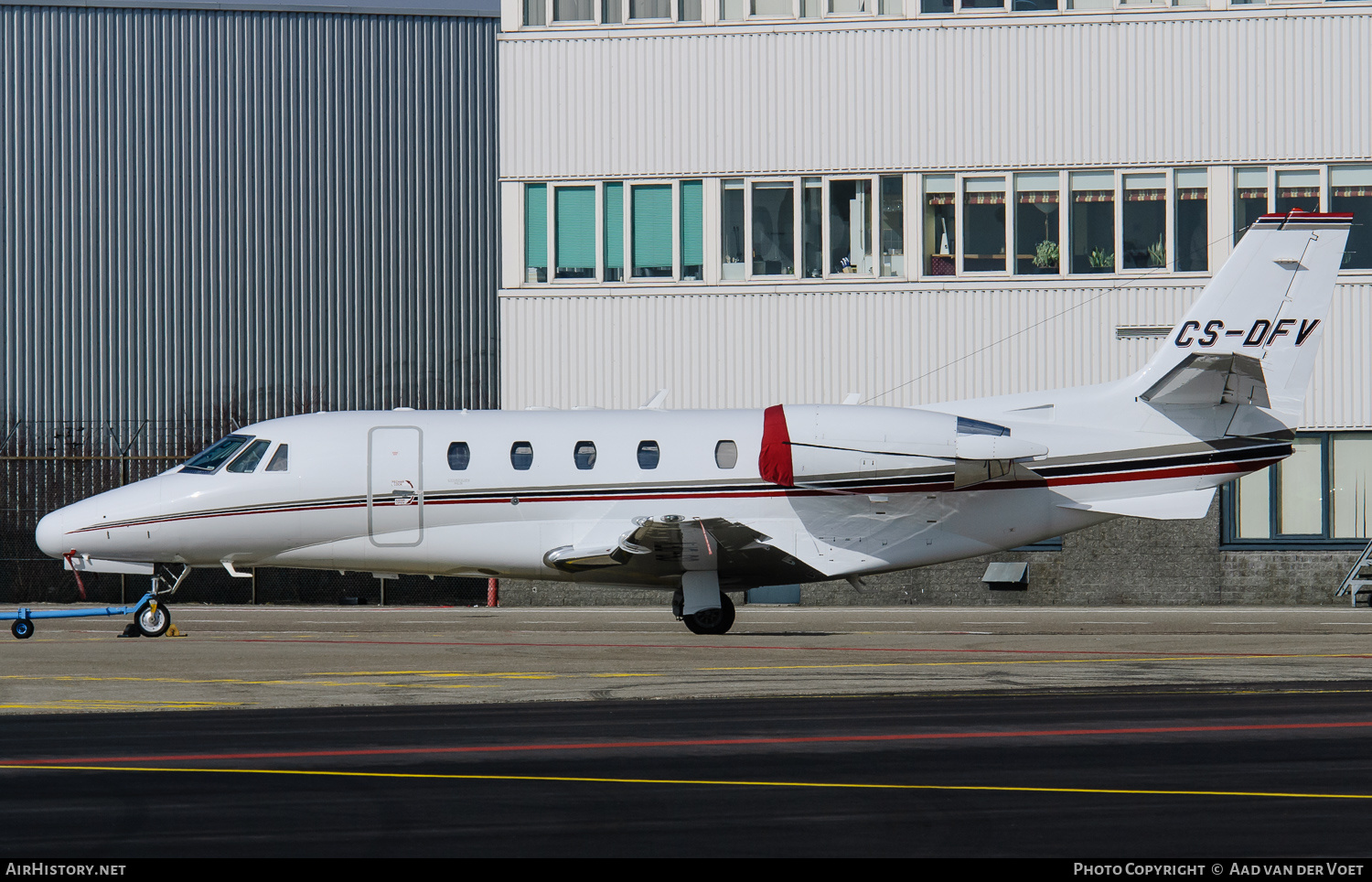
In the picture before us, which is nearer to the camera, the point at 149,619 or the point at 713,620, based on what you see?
the point at 149,619

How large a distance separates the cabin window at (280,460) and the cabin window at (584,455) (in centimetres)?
363

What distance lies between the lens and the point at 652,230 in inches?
1102

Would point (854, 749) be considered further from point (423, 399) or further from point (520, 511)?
point (423, 399)

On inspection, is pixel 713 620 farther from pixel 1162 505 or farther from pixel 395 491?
pixel 1162 505

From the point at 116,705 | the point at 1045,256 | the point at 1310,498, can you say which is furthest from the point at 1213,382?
the point at 116,705

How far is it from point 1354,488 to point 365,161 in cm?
2267

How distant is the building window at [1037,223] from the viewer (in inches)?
1075

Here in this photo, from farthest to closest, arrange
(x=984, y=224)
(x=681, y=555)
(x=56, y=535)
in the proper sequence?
(x=984, y=224), (x=56, y=535), (x=681, y=555)

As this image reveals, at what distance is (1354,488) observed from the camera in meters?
26.9

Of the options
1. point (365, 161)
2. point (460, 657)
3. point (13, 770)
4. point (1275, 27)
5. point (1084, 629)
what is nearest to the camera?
point (13, 770)

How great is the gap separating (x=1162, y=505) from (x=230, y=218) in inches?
944

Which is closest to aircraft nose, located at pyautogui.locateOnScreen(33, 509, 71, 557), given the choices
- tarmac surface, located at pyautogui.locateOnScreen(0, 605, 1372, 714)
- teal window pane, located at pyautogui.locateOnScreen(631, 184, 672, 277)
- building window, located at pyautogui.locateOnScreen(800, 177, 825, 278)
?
tarmac surface, located at pyautogui.locateOnScreen(0, 605, 1372, 714)

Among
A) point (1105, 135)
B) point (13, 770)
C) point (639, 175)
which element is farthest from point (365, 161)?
point (13, 770)

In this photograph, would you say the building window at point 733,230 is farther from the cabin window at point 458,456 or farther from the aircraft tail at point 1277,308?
the aircraft tail at point 1277,308
